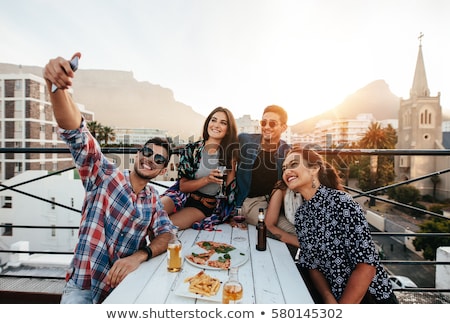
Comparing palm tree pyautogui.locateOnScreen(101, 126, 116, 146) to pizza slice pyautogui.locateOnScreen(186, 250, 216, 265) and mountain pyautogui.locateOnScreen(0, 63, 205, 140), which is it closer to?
mountain pyautogui.locateOnScreen(0, 63, 205, 140)

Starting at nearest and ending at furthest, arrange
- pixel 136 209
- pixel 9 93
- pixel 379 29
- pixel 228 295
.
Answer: pixel 228 295, pixel 136 209, pixel 379 29, pixel 9 93

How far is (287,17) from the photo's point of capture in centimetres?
269

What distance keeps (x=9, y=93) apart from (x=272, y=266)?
210ft

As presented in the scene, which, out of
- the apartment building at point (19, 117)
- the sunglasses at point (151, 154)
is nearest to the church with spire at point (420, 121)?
the sunglasses at point (151, 154)

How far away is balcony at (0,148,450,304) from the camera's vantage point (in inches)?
92.4

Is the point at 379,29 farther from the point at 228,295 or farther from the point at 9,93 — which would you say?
the point at 9,93

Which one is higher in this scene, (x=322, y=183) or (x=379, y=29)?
(x=379, y=29)

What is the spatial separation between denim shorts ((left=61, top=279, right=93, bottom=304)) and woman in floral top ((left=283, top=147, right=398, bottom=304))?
1.22m

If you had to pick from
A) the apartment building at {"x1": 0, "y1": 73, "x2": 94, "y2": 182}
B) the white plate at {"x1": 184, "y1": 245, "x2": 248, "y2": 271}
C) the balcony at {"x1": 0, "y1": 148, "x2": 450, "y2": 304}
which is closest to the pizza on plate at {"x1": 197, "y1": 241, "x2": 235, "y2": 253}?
the white plate at {"x1": 184, "y1": 245, "x2": 248, "y2": 271}

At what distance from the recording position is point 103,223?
155cm

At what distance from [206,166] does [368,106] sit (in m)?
146

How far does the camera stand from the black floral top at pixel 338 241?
141 centimetres
